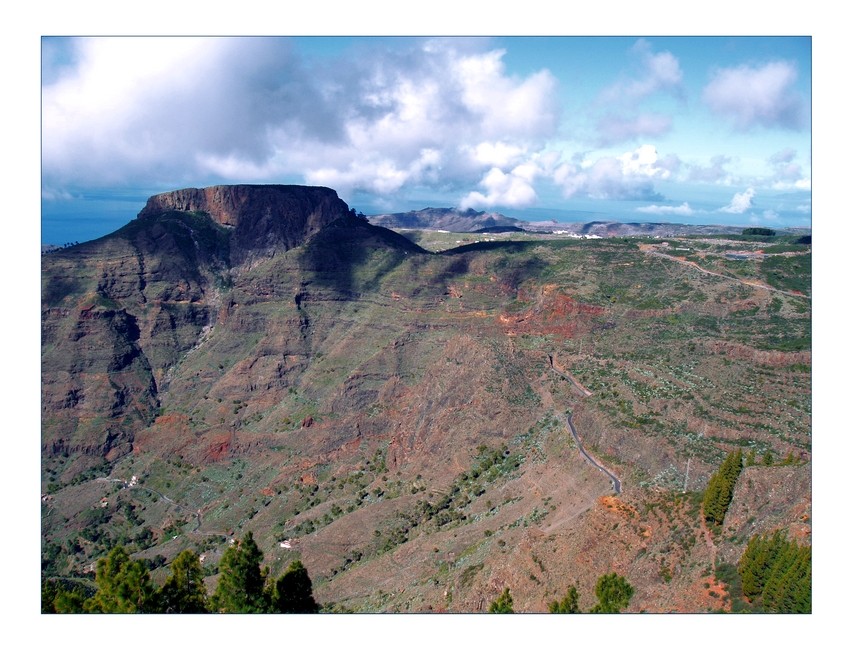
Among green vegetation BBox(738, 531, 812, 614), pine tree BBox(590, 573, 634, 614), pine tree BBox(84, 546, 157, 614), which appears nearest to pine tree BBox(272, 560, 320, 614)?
pine tree BBox(84, 546, 157, 614)

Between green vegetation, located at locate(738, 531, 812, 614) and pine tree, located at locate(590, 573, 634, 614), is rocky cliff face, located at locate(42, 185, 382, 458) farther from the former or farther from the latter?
green vegetation, located at locate(738, 531, 812, 614)

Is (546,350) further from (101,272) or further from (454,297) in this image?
(101,272)

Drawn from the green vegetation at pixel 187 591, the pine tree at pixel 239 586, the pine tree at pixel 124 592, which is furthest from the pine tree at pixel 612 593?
the pine tree at pixel 124 592

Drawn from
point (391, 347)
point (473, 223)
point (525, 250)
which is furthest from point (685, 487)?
point (473, 223)

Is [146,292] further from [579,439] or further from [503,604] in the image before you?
[503,604]

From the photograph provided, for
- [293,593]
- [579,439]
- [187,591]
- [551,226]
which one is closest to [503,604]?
[293,593]

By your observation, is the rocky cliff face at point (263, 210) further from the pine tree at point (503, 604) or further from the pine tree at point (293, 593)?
the pine tree at point (503, 604)

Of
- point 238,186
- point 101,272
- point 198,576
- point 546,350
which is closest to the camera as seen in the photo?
point 198,576
